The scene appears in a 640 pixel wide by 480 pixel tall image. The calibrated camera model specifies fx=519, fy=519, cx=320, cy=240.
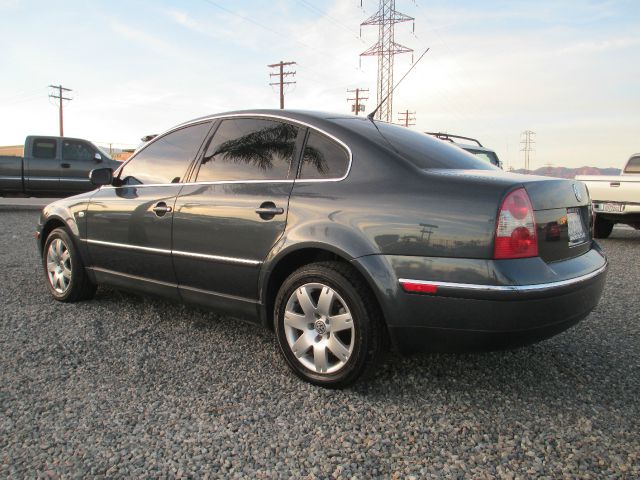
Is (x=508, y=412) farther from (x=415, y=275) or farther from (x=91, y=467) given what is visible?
(x=91, y=467)

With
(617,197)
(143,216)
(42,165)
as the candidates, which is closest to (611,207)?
(617,197)

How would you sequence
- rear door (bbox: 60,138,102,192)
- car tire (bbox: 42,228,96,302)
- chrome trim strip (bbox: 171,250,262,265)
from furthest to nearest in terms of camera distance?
rear door (bbox: 60,138,102,192) → car tire (bbox: 42,228,96,302) → chrome trim strip (bbox: 171,250,262,265)

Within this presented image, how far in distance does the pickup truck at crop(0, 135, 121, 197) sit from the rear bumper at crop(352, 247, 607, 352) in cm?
1229

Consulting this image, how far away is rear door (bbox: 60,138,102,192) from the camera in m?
12.9

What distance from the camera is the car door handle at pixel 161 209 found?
353cm

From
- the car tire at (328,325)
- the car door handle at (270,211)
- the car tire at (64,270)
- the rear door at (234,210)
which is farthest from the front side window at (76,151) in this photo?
the car tire at (328,325)

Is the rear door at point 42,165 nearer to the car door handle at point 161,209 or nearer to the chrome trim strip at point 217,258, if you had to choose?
the car door handle at point 161,209

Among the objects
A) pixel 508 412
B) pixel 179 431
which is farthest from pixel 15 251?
pixel 508 412

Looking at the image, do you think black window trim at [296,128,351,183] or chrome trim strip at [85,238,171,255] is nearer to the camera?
black window trim at [296,128,351,183]

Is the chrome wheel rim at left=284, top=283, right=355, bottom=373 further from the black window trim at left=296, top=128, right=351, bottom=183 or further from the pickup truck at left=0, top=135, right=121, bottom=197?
the pickup truck at left=0, top=135, right=121, bottom=197

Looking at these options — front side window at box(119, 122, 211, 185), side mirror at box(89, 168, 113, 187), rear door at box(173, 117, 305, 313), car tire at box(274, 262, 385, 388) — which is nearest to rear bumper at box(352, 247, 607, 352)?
car tire at box(274, 262, 385, 388)

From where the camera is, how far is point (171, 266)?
11.5ft

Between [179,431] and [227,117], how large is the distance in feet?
6.77

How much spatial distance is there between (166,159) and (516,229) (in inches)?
100
